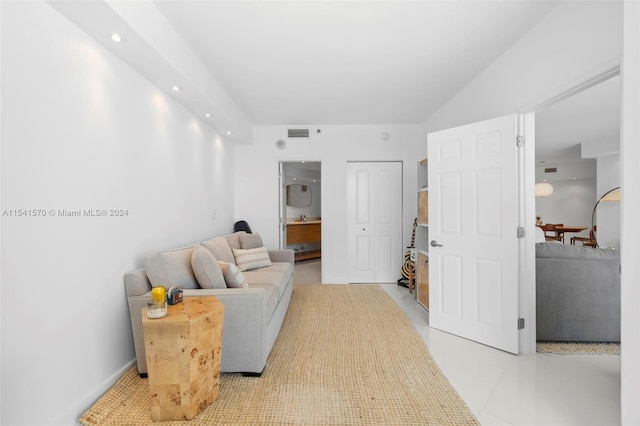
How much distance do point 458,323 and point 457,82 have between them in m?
2.59

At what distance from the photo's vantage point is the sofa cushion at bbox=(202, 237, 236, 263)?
3.08m

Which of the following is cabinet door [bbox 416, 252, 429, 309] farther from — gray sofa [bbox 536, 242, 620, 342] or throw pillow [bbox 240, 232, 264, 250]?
throw pillow [bbox 240, 232, 264, 250]

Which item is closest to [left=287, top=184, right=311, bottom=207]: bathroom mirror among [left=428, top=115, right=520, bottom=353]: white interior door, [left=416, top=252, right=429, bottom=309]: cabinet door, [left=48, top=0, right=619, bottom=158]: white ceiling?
[left=48, top=0, right=619, bottom=158]: white ceiling

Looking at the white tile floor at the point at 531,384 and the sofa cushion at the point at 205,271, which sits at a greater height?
the sofa cushion at the point at 205,271

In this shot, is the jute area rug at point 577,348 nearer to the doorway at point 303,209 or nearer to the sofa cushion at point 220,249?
the sofa cushion at point 220,249

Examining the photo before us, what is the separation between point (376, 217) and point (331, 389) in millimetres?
3268

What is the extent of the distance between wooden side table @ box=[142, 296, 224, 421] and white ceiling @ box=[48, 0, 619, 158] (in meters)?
1.75

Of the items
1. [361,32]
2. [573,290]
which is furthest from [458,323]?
[361,32]

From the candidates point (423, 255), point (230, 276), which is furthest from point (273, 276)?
point (423, 255)

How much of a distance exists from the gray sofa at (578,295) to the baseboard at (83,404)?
3.48 metres

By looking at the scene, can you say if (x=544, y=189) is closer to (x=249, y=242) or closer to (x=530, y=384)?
(x=530, y=384)

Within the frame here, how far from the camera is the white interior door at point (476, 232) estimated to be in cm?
244

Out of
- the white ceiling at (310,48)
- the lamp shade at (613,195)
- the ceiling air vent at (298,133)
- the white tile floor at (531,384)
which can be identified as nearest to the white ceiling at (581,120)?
the white ceiling at (310,48)

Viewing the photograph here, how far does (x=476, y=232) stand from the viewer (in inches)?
105
